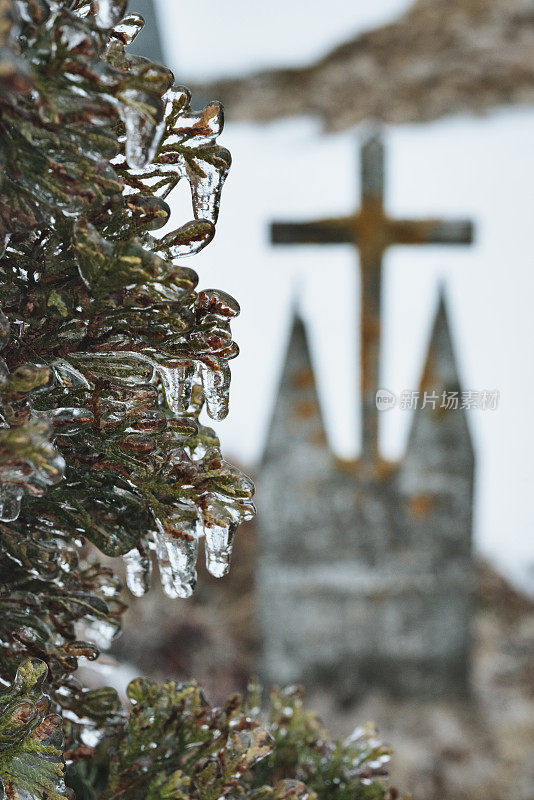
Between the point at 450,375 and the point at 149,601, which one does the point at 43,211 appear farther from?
the point at 149,601

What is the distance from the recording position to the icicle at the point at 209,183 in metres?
0.44

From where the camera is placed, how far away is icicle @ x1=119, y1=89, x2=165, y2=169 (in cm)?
35

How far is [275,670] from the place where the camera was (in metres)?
2.32

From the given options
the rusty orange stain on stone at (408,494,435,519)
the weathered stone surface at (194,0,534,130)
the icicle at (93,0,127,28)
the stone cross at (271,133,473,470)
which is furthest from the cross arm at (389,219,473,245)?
the weathered stone surface at (194,0,534,130)

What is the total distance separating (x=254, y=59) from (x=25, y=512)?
13.0 ft

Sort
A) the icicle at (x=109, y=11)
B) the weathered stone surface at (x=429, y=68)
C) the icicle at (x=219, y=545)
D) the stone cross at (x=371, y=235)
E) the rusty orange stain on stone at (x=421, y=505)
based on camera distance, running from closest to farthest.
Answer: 1. the icicle at (x=109, y=11)
2. the icicle at (x=219, y=545)
3. the stone cross at (x=371, y=235)
4. the rusty orange stain on stone at (x=421, y=505)
5. the weathered stone surface at (x=429, y=68)

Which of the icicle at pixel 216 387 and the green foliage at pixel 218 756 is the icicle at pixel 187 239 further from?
the green foliage at pixel 218 756

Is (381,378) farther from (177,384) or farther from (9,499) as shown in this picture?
(9,499)

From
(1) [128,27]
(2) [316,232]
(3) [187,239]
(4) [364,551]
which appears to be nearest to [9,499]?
(3) [187,239]

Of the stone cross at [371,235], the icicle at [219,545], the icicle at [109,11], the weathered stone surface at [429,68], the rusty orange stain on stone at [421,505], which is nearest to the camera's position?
the icicle at [109,11]

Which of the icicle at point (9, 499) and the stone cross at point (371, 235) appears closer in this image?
the icicle at point (9, 499)

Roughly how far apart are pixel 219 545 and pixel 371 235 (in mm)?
1759

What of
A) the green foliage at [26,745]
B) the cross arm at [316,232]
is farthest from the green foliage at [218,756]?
the cross arm at [316,232]

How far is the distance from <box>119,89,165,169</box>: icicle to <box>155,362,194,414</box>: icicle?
0.48 ft
